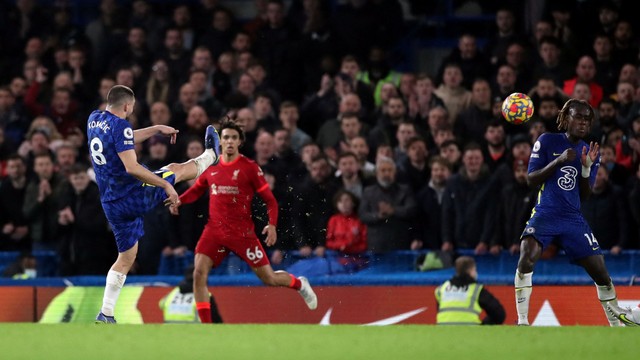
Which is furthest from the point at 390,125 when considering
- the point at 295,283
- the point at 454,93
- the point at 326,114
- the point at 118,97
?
the point at 118,97

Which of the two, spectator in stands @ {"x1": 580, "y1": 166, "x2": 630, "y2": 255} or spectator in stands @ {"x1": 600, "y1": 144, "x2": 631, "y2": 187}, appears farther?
spectator in stands @ {"x1": 600, "y1": 144, "x2": 631, "y2": 187}

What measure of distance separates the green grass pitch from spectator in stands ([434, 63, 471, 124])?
6434 mm

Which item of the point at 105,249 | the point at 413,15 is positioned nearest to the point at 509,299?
the point at 105,249

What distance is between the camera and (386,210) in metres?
15.0

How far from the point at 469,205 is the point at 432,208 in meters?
0.48

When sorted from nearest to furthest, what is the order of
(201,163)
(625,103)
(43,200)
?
(201,163) < (625,103) < (43,200)

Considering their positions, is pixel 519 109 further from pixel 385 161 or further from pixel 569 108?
pixel 385 161

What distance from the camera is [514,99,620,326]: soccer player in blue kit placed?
11.6 meters

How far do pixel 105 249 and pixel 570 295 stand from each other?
5883 millimetres

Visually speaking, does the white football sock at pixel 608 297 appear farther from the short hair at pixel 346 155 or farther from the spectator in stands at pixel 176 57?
the spectator in stands at pixel 176 57

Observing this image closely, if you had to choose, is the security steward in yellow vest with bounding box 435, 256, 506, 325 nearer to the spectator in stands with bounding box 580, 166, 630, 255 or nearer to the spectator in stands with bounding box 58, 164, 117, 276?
the spectator in stands with bounding box 580, 166, 630, 255

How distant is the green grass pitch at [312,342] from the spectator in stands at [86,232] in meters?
5.77

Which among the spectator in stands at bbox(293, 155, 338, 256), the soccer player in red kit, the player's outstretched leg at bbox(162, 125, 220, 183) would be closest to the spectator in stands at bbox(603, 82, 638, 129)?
the spectator in stands at bbox(293, 155, 338, 256)

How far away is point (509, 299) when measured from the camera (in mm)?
14047
